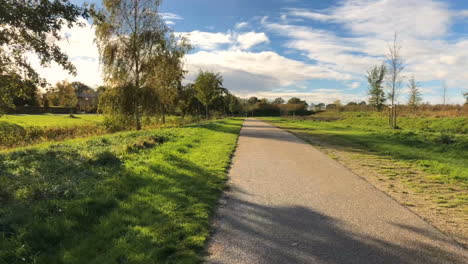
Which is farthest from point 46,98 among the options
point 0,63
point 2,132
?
point 0,63

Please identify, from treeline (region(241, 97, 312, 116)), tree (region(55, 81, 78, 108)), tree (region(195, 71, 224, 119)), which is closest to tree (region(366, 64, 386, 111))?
tree (region(195, 71, 224, 119))

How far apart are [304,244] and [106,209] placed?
3.14 meters

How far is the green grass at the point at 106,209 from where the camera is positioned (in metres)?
3.34

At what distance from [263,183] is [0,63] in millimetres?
12297

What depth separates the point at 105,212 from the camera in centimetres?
458

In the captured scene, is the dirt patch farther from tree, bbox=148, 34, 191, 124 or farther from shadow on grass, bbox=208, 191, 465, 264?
tree, bbox=148, 34, 191, 124

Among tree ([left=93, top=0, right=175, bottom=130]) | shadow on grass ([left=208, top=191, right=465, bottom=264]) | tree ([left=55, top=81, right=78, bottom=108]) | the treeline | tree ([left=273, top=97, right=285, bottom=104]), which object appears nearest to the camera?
shadow on grass ([left=208, top=191, right=465, bottom=264])

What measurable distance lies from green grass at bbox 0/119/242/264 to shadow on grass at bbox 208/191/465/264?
1.26 ft

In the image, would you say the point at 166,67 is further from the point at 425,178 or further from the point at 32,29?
the point at 425,178

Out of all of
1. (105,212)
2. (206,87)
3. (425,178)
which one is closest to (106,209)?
(105,212)

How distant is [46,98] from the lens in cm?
7594

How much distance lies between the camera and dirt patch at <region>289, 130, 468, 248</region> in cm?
440

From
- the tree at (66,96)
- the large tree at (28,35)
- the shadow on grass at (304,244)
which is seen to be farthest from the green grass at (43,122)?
the tree at (66,96)

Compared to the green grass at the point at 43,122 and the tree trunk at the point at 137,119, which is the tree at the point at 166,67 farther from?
the green grass at the point at 43,122
